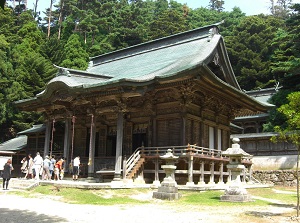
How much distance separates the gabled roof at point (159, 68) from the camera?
1828cm

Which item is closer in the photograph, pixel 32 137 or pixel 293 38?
pixel 32 137

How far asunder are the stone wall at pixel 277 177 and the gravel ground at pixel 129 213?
1531 cm

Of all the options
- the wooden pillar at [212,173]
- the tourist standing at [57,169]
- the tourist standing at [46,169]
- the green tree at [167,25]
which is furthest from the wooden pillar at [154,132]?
the green tree at [167,25]

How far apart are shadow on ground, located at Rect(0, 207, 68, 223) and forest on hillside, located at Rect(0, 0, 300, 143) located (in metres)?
26.9

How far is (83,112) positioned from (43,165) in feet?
16.5

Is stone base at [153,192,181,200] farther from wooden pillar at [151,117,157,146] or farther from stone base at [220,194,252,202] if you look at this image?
wooden pillar at [151,117,157,146]

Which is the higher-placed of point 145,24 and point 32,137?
point 145,24

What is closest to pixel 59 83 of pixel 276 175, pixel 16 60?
pixel 276 175

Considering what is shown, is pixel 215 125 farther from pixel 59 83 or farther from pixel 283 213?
pixel 283 213

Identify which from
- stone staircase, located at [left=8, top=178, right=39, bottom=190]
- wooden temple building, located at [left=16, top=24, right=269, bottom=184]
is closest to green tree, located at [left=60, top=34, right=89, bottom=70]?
wooden temple building, located at [left=16, top=24, right=269, bottom=184]

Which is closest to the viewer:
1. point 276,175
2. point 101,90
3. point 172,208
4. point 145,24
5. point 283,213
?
point 283,213

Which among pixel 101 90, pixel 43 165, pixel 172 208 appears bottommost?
pixel 172 208

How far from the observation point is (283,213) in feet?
36.6

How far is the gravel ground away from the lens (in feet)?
30.4
